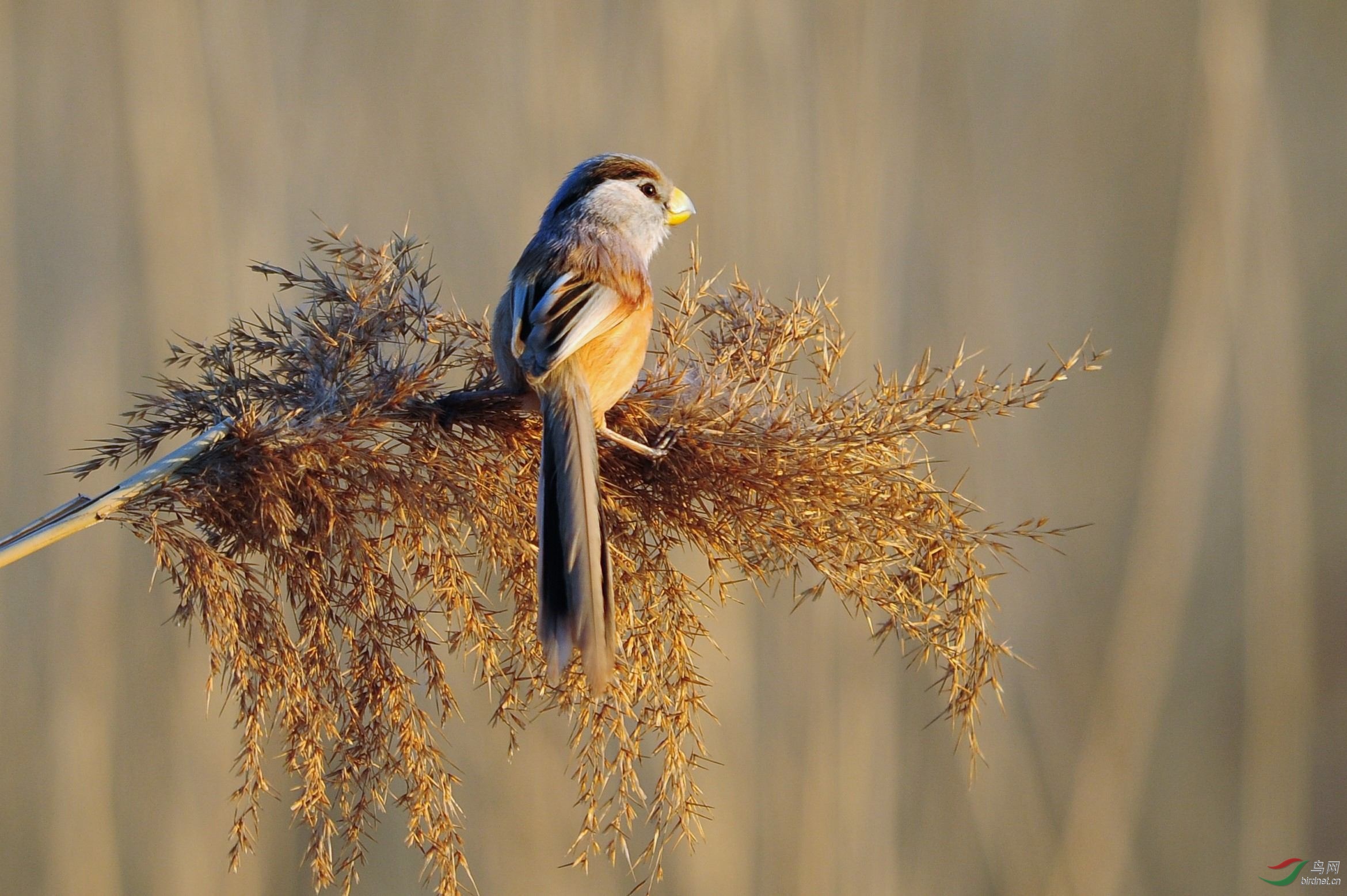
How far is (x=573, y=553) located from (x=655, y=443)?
0.21 m

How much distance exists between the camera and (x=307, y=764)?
3.38ft

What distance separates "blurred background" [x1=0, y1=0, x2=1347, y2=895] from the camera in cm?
268

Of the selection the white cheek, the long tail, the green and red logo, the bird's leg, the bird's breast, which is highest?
the white cheek

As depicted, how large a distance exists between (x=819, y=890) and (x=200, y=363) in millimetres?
2214

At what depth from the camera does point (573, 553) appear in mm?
1001

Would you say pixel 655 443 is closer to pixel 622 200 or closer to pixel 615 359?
pixel 615 359

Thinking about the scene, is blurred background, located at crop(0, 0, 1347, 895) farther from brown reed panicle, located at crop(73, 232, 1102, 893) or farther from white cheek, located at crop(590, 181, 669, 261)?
brown reed panicle, located at crop(73, 232, 1102, 893)

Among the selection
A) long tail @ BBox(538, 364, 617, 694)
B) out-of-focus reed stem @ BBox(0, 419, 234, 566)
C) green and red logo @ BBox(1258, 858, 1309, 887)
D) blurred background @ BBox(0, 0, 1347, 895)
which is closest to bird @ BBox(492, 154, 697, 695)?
long tail @ BBox(538, 364, 617, 694)

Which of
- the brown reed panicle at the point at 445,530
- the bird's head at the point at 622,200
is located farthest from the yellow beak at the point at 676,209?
the brown reed panicle at the point at 445,530

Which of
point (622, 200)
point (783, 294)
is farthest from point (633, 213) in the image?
point (783, 294)

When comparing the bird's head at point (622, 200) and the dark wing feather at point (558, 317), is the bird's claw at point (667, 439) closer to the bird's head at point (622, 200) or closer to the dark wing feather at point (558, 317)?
the dark wing feather at point (558, 317)

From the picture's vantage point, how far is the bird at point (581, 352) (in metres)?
0.98

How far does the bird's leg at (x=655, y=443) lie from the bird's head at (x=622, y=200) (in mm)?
495

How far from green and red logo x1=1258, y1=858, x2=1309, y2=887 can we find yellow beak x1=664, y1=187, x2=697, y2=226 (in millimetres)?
2770
